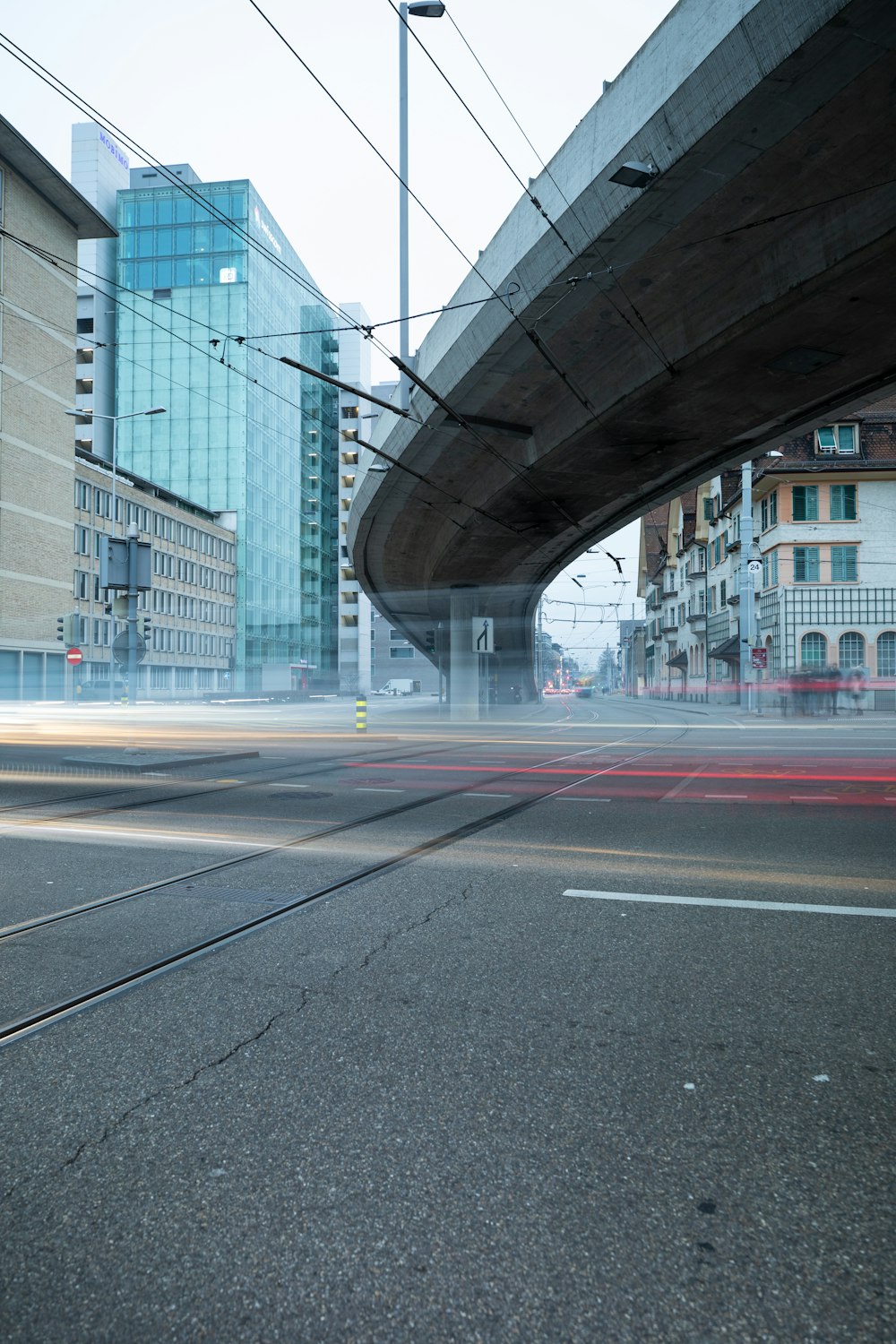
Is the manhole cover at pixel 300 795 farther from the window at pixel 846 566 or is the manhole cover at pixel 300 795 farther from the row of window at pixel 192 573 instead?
the row of window at pixel 192 573

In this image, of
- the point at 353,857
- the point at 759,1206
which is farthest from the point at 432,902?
the point at 759,1206

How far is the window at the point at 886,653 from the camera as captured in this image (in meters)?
44.1

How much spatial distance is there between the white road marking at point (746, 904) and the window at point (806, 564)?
42627 millimetres

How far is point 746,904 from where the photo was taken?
5.45 metres

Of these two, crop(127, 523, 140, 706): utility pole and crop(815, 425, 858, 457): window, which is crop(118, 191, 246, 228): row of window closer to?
crop(815, 425, 858, 457): window

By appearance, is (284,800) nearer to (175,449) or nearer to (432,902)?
(432,902)

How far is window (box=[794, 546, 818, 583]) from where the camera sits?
4475 cm

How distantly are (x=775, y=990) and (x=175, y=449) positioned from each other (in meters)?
81.4

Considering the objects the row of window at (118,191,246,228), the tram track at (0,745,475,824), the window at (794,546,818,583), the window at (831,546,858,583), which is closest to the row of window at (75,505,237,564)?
the row of window at (118,191,246,228)

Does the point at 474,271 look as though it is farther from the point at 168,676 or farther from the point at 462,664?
the point at 168,676

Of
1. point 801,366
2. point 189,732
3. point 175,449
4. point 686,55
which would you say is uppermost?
point 175,449

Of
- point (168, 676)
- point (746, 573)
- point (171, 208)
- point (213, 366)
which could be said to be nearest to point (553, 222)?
point (746, 573)

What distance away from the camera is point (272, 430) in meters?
84.9

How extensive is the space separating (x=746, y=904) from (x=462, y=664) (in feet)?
105
